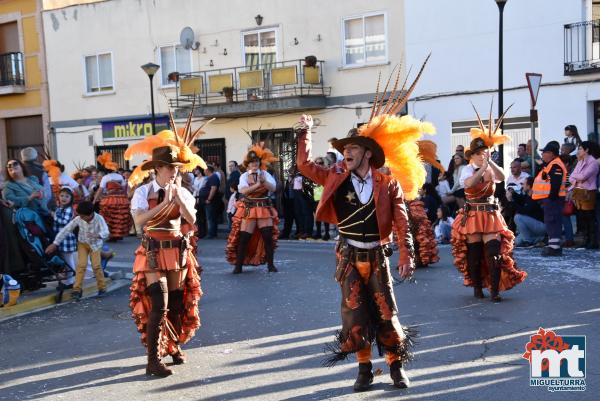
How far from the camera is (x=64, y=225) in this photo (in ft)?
37.0

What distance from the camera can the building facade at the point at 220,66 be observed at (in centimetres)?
2294

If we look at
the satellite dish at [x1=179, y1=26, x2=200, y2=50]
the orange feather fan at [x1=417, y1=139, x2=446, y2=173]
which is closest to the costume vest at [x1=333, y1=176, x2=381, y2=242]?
the orange feather fan at [x1=417, y1=139, x2=446, y2=173]

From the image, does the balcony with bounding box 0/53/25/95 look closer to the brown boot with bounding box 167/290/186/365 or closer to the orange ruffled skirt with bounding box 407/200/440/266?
the orange ruffled skirt with bounding box 407/200/440/266

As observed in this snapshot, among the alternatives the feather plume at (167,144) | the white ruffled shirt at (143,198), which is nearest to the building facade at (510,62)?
the feather plume at (167,144)

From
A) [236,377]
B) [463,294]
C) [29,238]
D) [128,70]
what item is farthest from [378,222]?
[128,70]

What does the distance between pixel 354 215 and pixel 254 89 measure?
18.7 meters

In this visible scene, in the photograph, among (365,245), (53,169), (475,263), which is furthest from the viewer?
(53,169)

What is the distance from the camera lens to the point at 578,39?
1920 centimetres

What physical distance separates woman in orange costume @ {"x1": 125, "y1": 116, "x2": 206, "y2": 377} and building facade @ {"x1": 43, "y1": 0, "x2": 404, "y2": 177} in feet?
45.2

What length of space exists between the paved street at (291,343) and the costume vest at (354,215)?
3.82ft

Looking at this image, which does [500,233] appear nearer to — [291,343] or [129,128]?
[291,343]

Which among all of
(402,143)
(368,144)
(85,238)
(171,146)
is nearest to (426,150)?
(402,143)

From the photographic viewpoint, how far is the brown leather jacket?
609 cm

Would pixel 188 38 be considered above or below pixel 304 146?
above
